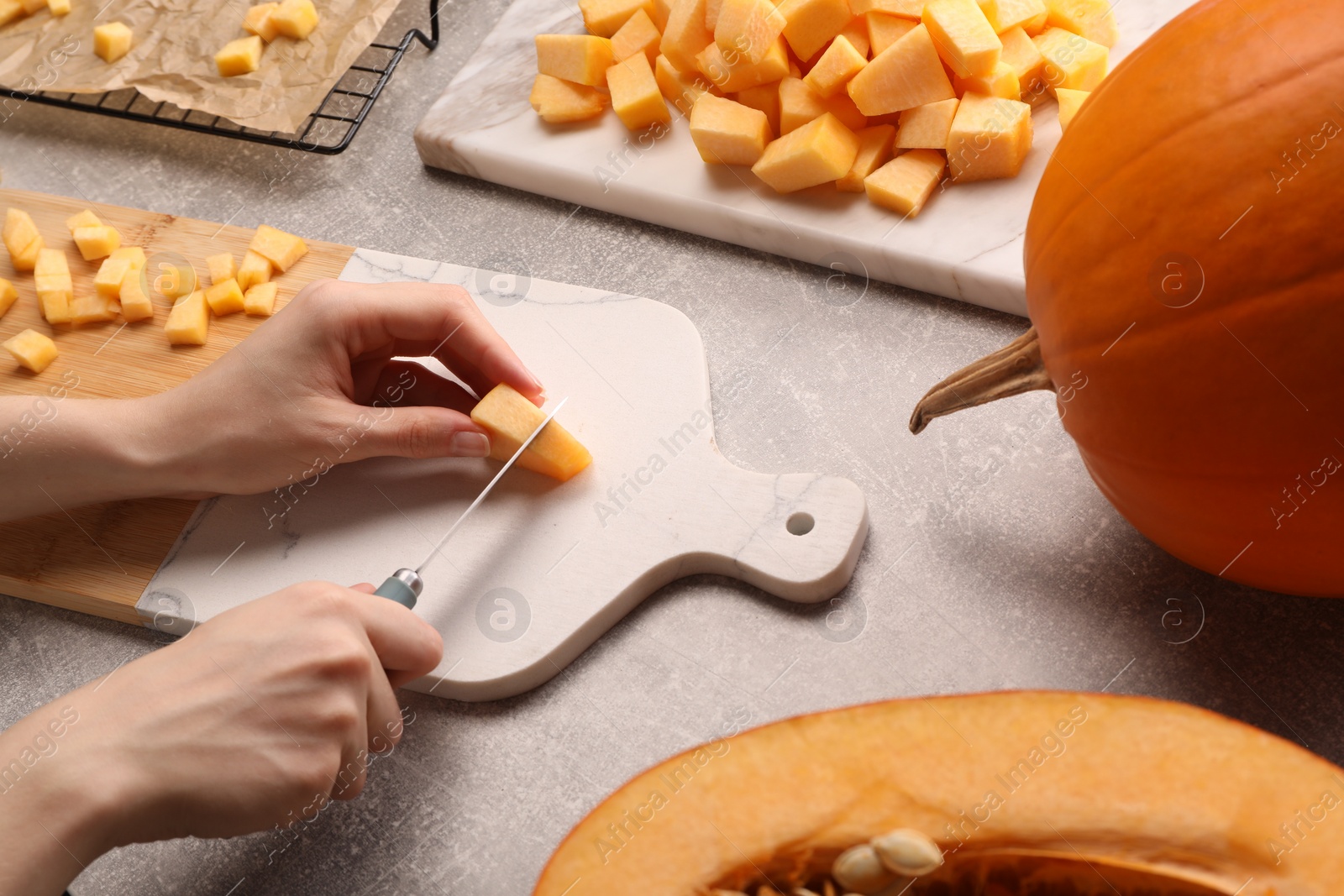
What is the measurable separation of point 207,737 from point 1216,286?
2.65ft

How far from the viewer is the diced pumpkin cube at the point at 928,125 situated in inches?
45.1

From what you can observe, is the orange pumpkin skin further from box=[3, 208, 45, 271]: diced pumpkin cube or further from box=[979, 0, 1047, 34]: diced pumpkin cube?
box=[3, 208, 45, 271]: diced pumpkin cube

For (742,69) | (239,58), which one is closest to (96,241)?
(239,58)

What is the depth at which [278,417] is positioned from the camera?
102 centimetres

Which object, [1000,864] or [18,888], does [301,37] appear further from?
[1000,864]

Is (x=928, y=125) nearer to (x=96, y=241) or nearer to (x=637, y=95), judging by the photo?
(x=637, y=95)

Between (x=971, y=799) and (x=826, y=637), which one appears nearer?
(x=971, y=799)

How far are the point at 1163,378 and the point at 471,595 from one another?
630mm

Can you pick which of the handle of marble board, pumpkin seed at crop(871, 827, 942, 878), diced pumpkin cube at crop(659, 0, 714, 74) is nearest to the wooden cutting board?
diced pumpkin cube at crop(659, 0, 714, 74)

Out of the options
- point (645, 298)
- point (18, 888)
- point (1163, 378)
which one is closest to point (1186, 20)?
point (1163, 378)

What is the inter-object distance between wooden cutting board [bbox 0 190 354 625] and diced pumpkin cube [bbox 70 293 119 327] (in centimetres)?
1

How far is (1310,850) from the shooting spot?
617 millimetres

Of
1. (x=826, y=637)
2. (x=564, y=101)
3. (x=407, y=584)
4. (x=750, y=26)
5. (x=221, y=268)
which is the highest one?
(x=750, y=26)

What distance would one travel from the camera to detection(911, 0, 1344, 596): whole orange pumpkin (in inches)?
26.7
